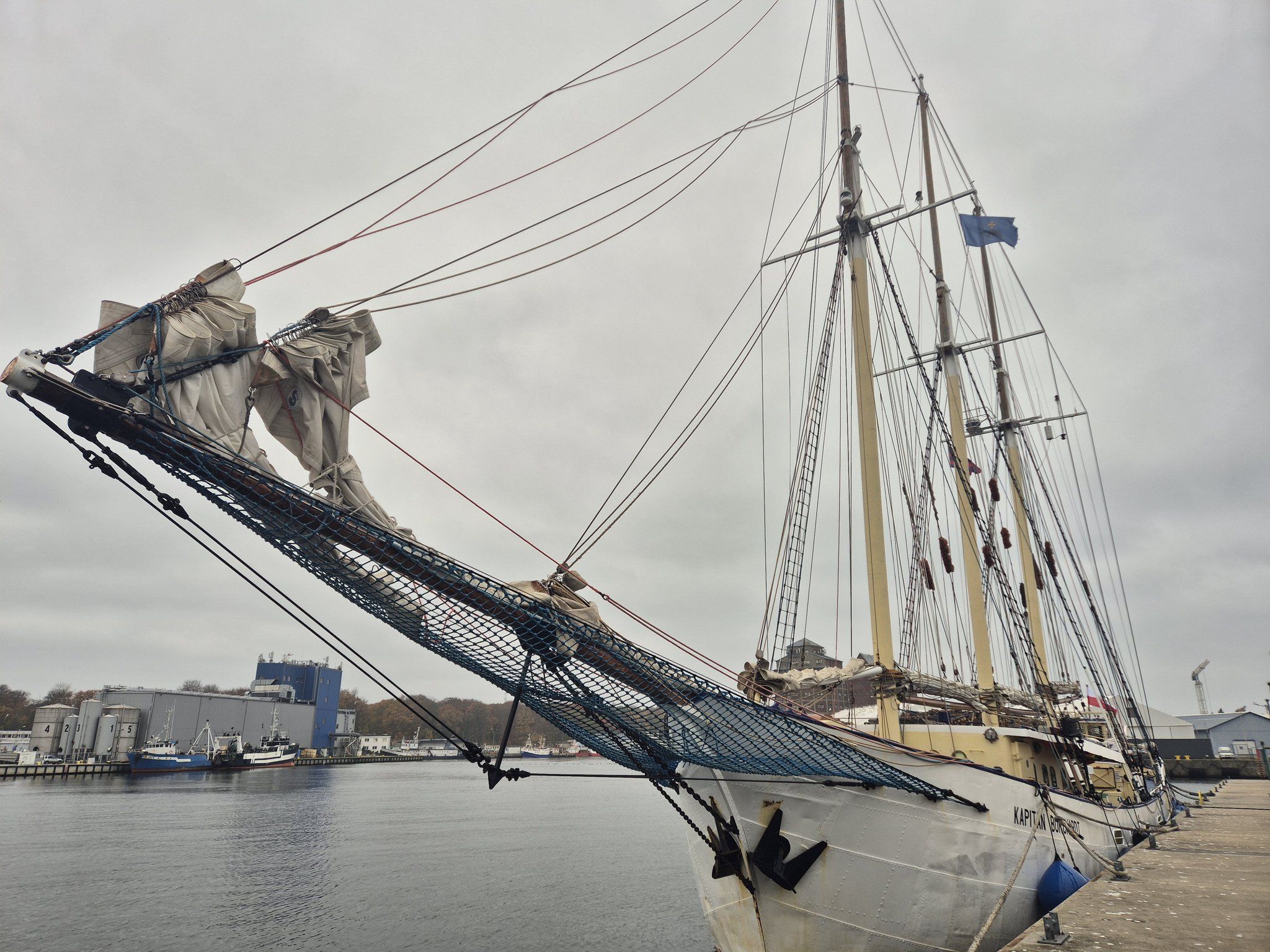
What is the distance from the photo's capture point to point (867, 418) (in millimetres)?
13305

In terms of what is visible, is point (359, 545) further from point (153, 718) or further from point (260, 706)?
point (260, 706)

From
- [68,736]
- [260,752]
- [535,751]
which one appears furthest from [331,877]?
[535,751]

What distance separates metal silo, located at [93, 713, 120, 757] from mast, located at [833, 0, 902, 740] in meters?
82.5

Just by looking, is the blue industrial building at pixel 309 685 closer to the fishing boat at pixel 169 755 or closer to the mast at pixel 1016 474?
the fishing boat at pixel 169 755

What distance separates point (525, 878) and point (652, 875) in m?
4.66

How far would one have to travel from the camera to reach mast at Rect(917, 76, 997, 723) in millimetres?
16828

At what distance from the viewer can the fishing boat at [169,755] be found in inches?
2633

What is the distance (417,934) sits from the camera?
1655cm

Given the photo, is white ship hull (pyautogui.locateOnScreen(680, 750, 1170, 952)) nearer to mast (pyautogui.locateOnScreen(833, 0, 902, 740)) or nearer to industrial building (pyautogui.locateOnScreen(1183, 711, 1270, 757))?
mast (pyautogui.locateOnScreen(833, 0, 902, 740))

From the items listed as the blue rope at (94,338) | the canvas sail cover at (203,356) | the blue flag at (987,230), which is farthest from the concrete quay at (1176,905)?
the blue flag at (987,230)

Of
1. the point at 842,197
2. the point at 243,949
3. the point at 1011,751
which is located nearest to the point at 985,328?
the point at 842,197

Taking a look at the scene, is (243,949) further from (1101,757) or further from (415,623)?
(1101,757)

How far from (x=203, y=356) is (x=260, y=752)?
288 feet

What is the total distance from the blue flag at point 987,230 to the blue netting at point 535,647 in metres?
19.0
